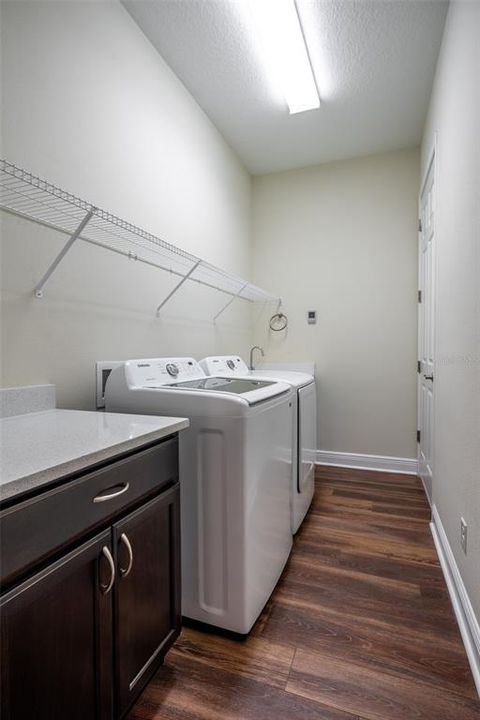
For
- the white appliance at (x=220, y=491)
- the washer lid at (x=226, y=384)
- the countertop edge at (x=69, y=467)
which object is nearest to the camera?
the countertop edge at (x=69, y=467)

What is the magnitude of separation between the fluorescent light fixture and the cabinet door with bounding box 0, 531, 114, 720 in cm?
232

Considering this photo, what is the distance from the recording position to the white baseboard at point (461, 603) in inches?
46.0

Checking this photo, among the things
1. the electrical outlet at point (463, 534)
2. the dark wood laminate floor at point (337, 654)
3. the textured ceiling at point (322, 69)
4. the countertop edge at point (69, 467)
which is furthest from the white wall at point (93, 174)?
the electrical outlet at point (463, 534)

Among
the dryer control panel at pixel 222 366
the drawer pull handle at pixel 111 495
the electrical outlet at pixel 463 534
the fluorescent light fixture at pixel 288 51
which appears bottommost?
the electrical outlet at pixel 463 534

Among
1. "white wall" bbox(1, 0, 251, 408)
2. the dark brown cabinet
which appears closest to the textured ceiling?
"white wall" bbox(1, 0, 251, 408)

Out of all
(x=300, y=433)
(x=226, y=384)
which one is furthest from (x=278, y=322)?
(x=226, y=384)

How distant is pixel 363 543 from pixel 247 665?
101 centimetres

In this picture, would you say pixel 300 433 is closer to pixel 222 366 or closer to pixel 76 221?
pixel 222 366

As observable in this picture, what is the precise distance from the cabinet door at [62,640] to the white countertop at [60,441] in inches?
7.8

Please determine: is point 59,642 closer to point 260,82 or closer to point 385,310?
point 260,82

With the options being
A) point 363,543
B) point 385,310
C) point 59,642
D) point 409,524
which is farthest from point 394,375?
point 59,642

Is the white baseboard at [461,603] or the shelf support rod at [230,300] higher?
the shelf support rod at [230,300]

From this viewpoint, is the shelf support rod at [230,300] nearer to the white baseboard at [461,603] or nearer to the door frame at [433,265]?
the door frame at [433,265]

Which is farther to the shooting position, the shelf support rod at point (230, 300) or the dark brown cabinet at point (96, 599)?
the shelf support rod at point (230, 300)
